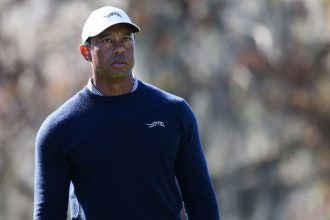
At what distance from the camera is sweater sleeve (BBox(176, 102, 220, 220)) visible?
4.57 metres

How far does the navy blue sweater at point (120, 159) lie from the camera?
14.6 feet

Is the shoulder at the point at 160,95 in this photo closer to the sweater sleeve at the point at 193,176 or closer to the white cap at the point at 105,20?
the sweater sleeve at the point at 193,176

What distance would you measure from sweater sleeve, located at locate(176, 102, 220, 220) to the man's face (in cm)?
30


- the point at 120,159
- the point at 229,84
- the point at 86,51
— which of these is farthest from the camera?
the point at 229,84

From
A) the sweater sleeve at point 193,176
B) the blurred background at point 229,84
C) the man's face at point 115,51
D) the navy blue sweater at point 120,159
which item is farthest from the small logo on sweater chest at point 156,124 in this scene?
the blurred background at point 229,84

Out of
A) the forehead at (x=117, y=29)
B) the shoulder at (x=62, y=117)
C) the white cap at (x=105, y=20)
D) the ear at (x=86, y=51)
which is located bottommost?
the shoulder at (x=62, y=117)

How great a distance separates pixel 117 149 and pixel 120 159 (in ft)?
0.14

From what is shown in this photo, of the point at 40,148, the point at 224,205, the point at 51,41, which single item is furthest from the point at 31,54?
the point at 40,148

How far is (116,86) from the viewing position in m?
4.55

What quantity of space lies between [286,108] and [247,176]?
119 cm

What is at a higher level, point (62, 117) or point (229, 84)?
point (229, 84)

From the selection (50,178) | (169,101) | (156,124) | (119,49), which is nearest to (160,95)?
(169,101)

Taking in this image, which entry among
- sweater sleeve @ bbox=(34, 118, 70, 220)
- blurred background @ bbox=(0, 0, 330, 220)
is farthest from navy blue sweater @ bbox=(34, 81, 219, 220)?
blurred background @ bbox=(0, 0, 330, 220)

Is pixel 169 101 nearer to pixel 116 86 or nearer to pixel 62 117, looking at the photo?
pixel 116 86
